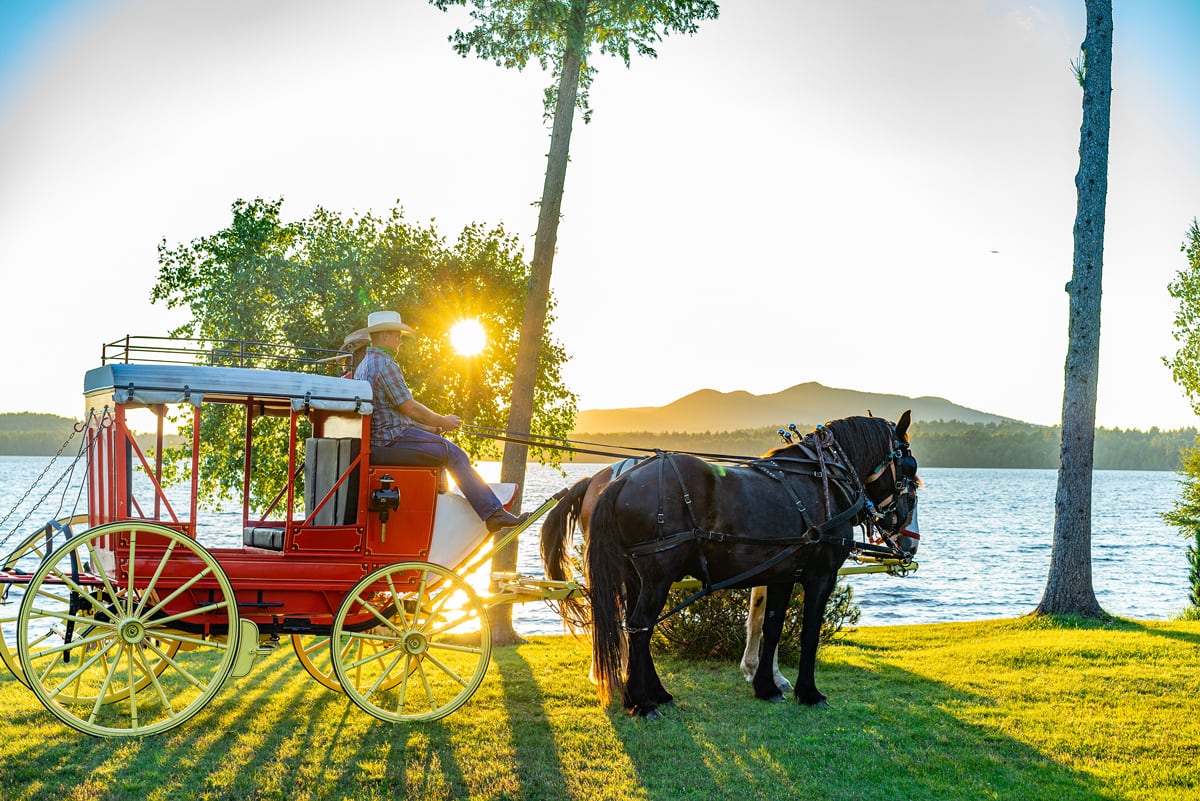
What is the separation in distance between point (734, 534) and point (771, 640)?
119 centimetres

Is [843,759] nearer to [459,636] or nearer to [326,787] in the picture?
[326,787]

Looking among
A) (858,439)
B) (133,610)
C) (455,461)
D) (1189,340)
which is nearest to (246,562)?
(133,610)

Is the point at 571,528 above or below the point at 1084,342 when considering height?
below

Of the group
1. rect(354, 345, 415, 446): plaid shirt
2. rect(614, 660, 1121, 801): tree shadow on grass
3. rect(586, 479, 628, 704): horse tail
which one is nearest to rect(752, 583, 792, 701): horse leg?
rect(614, 660, 1121, 801): tree shadow on grass

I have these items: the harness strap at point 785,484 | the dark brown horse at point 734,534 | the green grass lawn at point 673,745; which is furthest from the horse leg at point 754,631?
the harness strap at point 785,484

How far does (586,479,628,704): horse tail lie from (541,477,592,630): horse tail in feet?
1.84

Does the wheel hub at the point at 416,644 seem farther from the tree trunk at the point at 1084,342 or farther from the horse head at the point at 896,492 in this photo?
the tree trunk at the point at 1084,342

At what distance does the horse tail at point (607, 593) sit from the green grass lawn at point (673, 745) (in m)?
0.40

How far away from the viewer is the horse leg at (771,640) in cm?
841

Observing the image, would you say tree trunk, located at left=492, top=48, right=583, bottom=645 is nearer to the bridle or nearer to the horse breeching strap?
the horse breeching strap

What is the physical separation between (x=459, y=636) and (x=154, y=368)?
9078 millimetres

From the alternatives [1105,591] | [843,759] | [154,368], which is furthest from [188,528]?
[1105,591]

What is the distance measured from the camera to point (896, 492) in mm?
8867

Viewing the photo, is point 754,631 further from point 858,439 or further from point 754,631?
point 858,439
